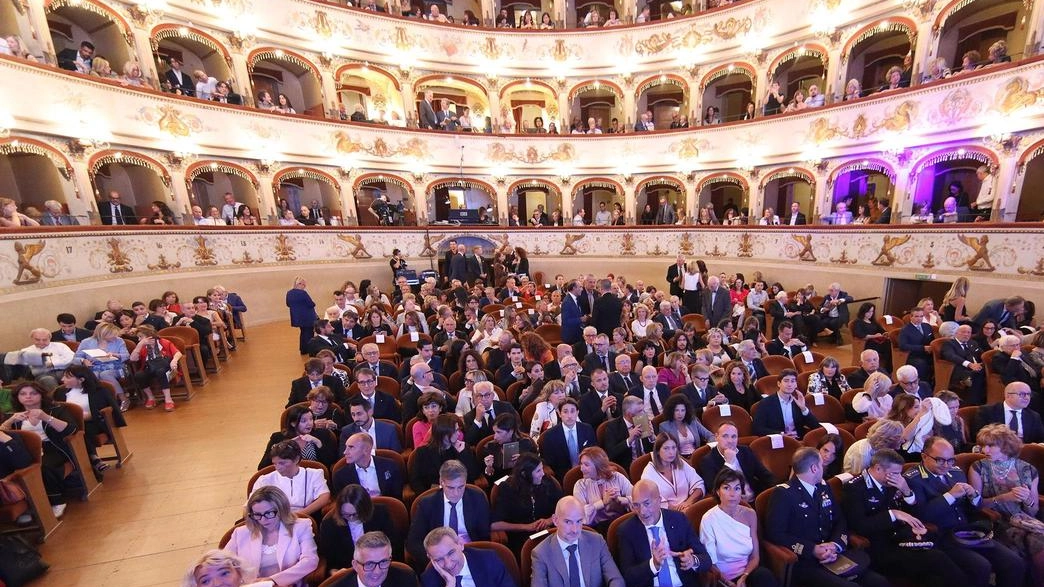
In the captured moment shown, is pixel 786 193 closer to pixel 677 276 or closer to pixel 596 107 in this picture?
pixel 596 107

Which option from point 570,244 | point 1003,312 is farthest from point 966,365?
point 570,244

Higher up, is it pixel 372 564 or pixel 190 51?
pixel 190 51

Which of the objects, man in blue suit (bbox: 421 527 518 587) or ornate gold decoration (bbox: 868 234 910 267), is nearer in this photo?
man in blue suit (bbox: 421 527 518 587)

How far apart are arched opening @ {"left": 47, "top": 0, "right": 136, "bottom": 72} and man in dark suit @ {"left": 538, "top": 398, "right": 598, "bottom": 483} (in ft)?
42.6

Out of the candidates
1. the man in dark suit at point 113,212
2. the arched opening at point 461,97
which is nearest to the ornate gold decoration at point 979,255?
the arched opening at point 461,97

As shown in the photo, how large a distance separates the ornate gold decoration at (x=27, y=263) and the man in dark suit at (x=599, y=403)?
894cm

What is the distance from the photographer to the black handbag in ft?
9.39

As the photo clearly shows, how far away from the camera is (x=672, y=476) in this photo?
119 inches

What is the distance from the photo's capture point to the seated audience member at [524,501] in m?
2.87

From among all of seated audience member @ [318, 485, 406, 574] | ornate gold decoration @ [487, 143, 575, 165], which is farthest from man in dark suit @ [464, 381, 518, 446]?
ornate gold decoration @ [487, 143, 575, 165]

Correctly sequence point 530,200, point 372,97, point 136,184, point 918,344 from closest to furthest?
point 918,344
point 136,184
point 372,97
point 530,200

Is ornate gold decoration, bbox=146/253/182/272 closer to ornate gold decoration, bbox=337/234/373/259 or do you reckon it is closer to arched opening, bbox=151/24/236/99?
ornate gold decoration, bbox=337/234/373/259

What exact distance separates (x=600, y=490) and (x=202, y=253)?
35.9ft

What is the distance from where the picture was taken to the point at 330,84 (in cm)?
1266
